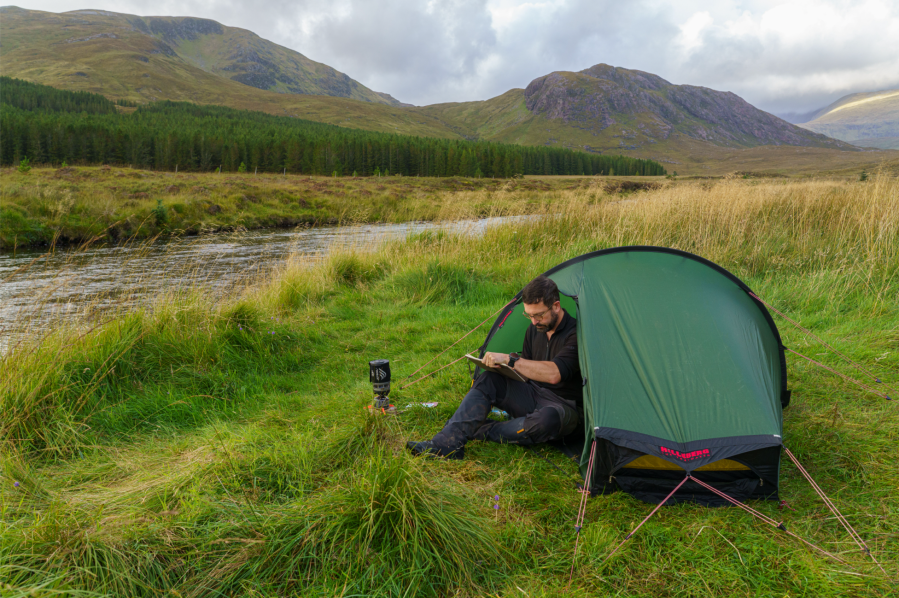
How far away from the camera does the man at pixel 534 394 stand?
4.01 m

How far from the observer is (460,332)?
721 centimetres

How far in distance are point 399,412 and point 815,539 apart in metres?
3.32

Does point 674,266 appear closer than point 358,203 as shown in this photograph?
Yes

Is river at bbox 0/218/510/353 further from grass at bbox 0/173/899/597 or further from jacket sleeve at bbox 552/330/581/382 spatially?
jacket sleeve at bbox 552/330/581/382

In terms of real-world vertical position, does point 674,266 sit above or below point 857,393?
above

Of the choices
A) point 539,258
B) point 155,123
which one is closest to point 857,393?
point 539,258

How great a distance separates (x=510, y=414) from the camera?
449 cm

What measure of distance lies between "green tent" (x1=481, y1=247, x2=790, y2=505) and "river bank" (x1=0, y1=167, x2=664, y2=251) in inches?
308

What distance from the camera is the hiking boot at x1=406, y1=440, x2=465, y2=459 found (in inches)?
150

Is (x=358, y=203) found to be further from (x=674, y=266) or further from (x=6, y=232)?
(x=674, y=266)

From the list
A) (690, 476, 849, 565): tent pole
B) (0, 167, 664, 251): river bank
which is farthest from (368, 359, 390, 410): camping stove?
(0, 167, 664, 251): river bank

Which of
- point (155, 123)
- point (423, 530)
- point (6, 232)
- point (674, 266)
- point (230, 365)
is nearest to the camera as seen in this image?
point (423, 530)

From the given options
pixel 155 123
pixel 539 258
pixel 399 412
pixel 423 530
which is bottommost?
pixel 399 412

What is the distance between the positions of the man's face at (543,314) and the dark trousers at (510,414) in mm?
551
